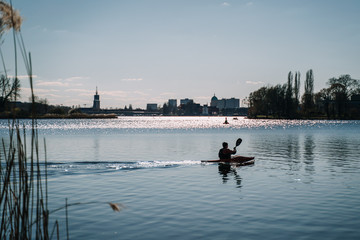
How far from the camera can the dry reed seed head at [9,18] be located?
186 inches

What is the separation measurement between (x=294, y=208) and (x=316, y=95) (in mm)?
121953

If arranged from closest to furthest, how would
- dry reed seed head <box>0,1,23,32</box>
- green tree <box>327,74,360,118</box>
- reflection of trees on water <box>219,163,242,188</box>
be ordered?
1. dry reed seed head <box>0,1,23,32</box>
2. reflection of trees on water <box>219,163,242,188</box>
3. green tree <box>327,74,360,118</box>

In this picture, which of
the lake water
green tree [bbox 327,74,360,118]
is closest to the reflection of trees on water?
the lake water

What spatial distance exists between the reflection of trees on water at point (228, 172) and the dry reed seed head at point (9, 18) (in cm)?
1358

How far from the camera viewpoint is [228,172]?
2125 centimetres

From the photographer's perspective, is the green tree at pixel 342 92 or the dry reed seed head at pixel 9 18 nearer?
the dry reed seed head at pixel 9 18

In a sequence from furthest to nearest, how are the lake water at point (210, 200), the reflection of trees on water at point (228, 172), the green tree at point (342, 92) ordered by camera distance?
the green tree at point (342, 92) < the reflection of trees on water at point (228, 172) < the lake water at point (210, 200)

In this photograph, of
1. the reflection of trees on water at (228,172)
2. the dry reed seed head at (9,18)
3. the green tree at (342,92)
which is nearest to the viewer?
the dry reed seed head at (9,18)

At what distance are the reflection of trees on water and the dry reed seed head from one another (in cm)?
1358

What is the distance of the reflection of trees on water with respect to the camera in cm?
1837

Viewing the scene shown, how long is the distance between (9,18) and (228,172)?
17.9 metres

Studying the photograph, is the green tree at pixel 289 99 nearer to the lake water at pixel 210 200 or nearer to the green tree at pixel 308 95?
the green tree at pixel 308 95

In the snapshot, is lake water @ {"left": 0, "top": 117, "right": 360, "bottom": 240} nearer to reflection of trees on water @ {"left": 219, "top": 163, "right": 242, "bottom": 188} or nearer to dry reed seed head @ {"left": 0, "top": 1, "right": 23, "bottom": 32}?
reflection of trees on water @ {"left": 219, "top": 163, "right": 242, "bottom": 188}

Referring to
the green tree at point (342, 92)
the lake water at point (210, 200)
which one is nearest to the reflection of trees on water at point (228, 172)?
the lake water at point (210, 200)
